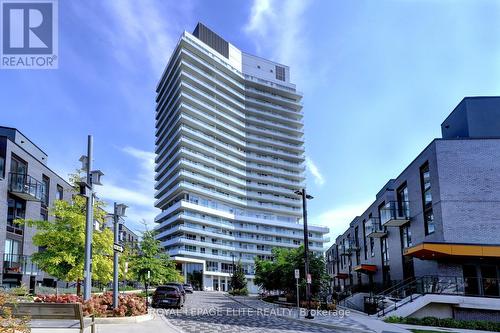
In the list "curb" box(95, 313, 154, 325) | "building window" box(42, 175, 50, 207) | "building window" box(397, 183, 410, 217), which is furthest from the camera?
"building window" box(42, 175, 50, 207)

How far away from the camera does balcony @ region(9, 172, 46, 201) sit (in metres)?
35.8

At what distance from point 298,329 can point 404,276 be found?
64.4 feet

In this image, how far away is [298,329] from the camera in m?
19.2

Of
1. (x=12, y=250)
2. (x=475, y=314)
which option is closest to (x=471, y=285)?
(x=475, y=314)

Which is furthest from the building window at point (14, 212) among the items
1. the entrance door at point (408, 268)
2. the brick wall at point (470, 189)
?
the brick wall at point (470, 189)

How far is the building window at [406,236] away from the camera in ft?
117

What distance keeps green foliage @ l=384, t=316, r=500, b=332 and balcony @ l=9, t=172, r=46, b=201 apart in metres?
28.5

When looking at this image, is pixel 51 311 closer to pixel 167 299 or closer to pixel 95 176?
pixel 95 176

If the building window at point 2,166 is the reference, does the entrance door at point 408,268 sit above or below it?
below

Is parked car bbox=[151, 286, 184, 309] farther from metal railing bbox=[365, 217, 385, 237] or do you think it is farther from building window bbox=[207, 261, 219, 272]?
building window bbox=[207, 261, 219, 272]

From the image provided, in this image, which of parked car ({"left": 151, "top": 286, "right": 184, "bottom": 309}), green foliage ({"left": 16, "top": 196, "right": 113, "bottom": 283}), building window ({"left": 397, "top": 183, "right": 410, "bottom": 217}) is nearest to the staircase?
building window ({"left": 397, "top": 183, "right": 410, "bottom": 217})

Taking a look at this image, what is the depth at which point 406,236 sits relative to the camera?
36375mm

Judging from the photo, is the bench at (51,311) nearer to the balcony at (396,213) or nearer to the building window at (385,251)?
the balcony at (396,213)

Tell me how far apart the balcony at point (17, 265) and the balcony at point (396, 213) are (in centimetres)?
2675
